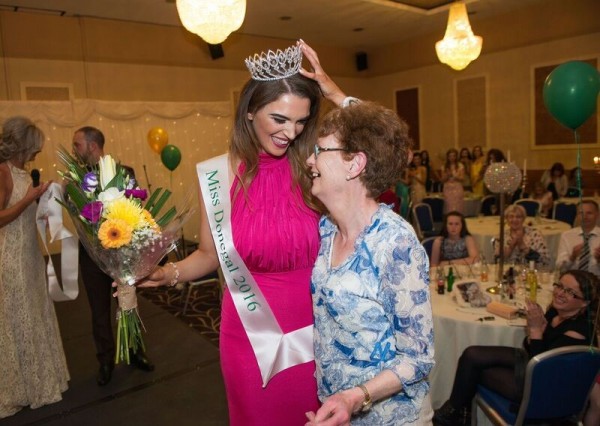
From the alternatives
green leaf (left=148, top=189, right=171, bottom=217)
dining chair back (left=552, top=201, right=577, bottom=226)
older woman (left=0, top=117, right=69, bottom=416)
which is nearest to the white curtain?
older woman (left=0, top=117, right=69, bottom=416)

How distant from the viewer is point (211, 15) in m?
4.50

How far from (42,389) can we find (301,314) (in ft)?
7.79

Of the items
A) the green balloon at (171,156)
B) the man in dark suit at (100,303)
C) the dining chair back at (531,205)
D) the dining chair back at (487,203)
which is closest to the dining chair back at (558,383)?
the man in dark suit at (100,303)

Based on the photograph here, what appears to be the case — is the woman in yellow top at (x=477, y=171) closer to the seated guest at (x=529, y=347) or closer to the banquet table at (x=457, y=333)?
the banquet table at (x=457, y=333)

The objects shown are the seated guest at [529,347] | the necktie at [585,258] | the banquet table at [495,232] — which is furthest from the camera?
the banquet table at [495,232]

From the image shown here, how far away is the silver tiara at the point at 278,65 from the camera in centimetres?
149

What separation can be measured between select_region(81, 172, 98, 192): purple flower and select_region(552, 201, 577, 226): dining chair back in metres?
6.14

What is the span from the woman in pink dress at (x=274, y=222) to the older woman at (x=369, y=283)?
0.27 meters

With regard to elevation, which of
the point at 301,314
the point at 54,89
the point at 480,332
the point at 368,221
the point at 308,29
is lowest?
the point at 480,332

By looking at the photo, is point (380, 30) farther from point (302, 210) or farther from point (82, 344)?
point (302, 210)

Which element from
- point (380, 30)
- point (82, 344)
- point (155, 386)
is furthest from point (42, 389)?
point (380, 30)

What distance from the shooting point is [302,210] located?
163 cm

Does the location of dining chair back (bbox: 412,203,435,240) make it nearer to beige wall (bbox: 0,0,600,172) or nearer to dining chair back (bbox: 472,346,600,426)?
beige wall (bbox: 0,0,600,172)

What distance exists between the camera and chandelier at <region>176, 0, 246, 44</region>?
444 cm
